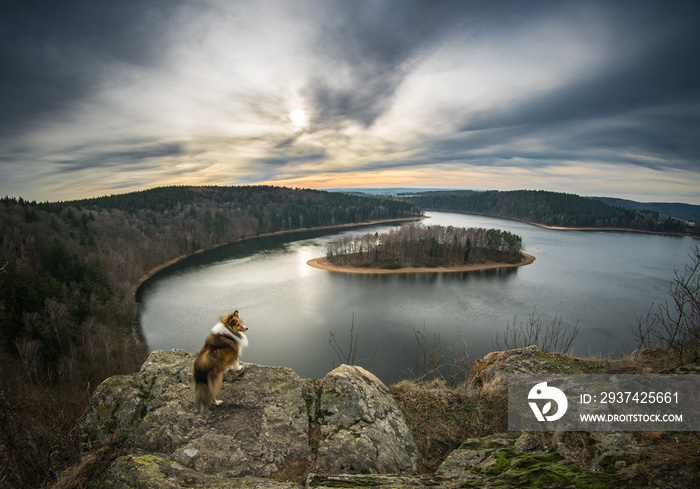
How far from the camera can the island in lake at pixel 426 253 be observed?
54.3 m

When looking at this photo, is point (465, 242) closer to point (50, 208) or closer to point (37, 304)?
point (37, 304)

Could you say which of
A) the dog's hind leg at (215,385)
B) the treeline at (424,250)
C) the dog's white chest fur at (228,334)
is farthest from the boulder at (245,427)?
the treeline at (424,250)

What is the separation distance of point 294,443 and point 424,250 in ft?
184

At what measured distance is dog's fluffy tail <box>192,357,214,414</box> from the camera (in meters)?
4.10

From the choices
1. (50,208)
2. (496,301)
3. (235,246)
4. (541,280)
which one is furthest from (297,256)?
(50,208)

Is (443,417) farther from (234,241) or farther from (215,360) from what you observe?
(234,241)

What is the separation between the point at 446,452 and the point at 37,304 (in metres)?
30.8

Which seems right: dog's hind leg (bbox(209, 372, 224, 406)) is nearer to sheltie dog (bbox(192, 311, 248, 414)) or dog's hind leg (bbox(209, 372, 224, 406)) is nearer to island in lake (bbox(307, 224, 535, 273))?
sheltie dog (bbox(192, 311, 248, 414))

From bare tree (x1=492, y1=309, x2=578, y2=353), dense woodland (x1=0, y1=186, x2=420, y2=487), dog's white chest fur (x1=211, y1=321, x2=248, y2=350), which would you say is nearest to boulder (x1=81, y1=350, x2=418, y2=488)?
dog's white chest fur (x1=211, y1=321, x2=248, y2=350)

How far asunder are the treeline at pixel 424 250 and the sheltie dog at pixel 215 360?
49300 millimetres

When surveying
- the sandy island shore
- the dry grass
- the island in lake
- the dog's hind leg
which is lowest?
the sandy island shore

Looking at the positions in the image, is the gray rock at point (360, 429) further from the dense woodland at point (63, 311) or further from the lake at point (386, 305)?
the lake at point (386, 305)

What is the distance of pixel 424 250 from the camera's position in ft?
189

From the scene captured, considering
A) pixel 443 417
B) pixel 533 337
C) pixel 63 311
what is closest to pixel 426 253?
pixel 533 337
